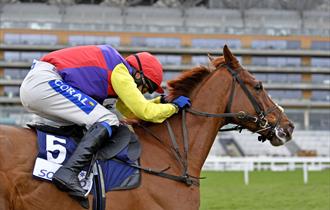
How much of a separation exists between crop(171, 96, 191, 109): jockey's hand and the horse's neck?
0.11 metres

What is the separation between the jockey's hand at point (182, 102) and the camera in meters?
5.48

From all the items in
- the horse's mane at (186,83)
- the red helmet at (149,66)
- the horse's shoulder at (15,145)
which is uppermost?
the red helmet at (149,66)

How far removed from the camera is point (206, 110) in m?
5.67

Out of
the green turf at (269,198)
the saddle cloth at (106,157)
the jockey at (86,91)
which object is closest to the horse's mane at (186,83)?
the jockey at (86,91)

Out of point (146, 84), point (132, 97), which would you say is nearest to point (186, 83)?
point (146, 84)

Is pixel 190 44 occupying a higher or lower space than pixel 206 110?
lower

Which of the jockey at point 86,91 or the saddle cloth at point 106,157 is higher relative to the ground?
the jockey at point 86,91

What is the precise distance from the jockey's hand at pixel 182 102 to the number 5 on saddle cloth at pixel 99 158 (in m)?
0.56

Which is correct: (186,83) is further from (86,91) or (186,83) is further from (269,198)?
(269,198)

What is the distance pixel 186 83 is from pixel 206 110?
325 millimetres

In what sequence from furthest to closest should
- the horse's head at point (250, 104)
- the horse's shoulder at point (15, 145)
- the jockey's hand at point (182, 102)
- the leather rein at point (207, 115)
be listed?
the horse's head at point (250, 104) → the jockey's hand at point (182, 102) → the leather rein at point (207, 115) → the horse's shoulder at point (15, 145)

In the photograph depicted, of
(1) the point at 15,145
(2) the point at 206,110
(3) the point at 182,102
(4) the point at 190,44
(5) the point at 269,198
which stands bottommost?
(4) the point at 190,44

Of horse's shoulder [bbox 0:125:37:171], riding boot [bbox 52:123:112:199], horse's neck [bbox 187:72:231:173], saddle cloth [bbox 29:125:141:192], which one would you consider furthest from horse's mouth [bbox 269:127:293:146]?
horse's shoulder [bbox 0:125:37:171]

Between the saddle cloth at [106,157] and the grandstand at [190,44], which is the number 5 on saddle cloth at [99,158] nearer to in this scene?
the saddle cloth at [106,157]
